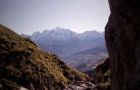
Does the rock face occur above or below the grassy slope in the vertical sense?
above

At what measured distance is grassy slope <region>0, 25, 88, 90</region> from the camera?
285 ft

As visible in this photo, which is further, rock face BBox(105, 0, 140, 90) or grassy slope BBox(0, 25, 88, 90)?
grassy slope BBox(0, 25, 88, 90)

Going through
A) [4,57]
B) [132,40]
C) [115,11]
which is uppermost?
[115,11]

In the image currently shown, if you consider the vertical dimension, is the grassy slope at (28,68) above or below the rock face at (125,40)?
below

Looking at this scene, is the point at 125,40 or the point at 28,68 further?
the point at 28,68

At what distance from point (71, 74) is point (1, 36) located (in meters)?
32.5

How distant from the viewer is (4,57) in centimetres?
9844

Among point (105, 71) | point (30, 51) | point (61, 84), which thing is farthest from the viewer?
point (30, 51)

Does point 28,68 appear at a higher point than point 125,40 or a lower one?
lower

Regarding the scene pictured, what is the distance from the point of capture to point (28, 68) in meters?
94.6

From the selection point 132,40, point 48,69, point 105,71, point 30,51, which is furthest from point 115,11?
point 30,51

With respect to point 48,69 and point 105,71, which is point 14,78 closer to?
point 48,69

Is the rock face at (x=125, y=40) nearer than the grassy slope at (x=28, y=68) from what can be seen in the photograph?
Yes

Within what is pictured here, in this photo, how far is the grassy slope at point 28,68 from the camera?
8694cm
